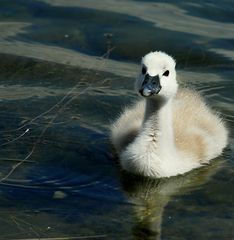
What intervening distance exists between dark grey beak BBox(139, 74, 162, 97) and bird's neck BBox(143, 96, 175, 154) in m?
0.26

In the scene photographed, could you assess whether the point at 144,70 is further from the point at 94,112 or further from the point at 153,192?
the point at 94,112

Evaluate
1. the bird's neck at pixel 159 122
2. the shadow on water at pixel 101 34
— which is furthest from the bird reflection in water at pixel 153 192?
the shadow on water at pixel 101 34

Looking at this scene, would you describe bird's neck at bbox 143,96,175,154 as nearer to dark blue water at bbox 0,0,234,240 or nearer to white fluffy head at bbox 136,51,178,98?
white fluffy head at bbox 136,51,178,98

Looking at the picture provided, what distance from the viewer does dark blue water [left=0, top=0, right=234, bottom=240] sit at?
4984 mm

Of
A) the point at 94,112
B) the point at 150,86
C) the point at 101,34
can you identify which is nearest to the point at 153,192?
the point at 150,86

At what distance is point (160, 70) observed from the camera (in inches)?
212

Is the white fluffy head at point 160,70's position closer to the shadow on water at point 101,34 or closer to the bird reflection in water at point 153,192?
the bird reflection in water at point 153,192

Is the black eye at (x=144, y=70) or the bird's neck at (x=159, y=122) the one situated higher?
the black eye at (x=144, y=70)

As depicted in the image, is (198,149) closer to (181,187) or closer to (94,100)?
(181,187)

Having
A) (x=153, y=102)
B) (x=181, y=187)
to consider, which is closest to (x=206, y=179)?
(x=181, y=187)

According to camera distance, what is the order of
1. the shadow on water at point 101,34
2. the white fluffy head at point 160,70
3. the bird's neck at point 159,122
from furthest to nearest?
the shadow on water at point 101,34, the bird's neck at point 159,122, the white fluffy head at point 160,70

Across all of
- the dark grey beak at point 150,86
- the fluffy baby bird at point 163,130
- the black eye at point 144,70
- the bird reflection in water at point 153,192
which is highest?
the black eye at point 144,70

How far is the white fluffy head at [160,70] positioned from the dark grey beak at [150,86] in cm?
2

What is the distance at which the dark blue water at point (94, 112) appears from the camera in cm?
498
